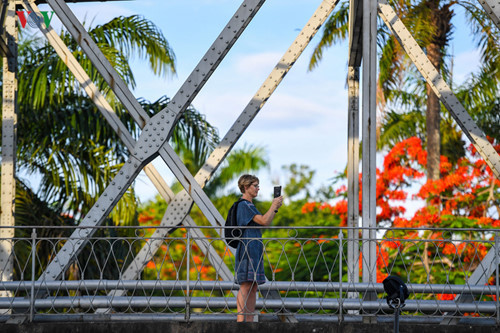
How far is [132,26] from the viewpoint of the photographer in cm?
1755

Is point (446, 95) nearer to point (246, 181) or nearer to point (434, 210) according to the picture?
point (246, 181)

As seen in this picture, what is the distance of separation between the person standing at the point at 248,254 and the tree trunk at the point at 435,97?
12558mm

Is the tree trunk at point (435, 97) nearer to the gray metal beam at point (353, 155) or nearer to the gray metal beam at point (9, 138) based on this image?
the gray metal beam at point (353, 155)

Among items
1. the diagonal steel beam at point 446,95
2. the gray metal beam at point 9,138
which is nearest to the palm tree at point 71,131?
the gray metal beam at point 9,138

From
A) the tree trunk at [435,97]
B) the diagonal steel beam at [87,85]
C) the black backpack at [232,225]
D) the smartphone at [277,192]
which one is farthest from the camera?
the tree trunk at [435,97]

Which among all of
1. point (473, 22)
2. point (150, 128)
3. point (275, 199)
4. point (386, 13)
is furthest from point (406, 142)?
point (275, 199)

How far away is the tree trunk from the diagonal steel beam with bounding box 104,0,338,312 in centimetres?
960

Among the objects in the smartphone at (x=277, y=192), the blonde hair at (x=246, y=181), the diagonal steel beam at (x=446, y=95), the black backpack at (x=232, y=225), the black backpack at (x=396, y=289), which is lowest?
the black backpack at (x=396, y=289)

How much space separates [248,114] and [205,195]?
1275 mm

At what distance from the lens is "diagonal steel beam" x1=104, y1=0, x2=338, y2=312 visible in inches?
406

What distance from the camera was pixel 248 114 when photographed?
33.7 feet

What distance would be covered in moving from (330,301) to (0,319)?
3.41m

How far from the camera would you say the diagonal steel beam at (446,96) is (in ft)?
31.8

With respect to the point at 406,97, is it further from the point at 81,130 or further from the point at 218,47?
the point at 218,47
